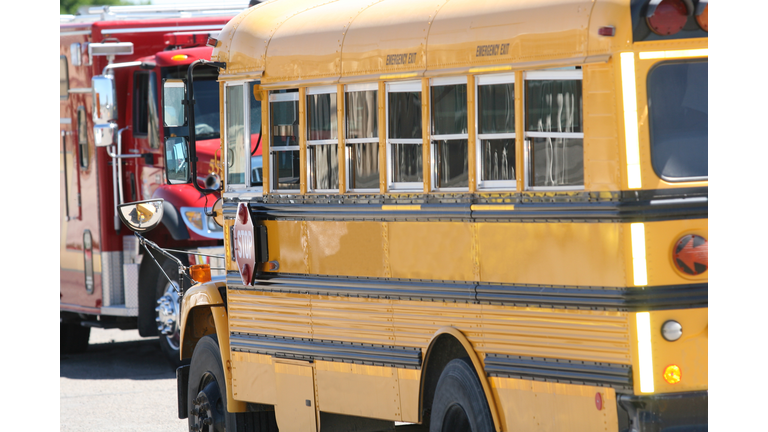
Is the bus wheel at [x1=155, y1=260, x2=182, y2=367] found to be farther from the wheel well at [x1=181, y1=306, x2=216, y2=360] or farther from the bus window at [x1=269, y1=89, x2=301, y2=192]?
the bus window at [x1=269, y1=89, x2=301, y2=192]

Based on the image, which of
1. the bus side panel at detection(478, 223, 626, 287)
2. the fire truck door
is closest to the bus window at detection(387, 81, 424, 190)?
the bus side panel at detection(478, 223, 626, 287)

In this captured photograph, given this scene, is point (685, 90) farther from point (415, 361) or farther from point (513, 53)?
point (415, 361)

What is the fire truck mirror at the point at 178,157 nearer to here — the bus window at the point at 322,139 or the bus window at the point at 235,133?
the bus window at the point at 235,133

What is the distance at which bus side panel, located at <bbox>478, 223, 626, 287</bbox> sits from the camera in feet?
17.8

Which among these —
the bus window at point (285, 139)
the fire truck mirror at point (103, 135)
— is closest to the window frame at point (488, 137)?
the bus window at point (285, 139)

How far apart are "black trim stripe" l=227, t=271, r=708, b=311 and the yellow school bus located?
11mm

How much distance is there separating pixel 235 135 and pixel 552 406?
3129 mm

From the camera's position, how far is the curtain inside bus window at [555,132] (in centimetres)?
562

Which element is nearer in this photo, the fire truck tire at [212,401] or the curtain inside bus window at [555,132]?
the curtain inside bus window at [555,132]

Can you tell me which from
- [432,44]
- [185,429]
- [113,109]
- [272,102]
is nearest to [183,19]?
[113,109]

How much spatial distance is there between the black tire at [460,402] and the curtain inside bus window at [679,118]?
1354mm

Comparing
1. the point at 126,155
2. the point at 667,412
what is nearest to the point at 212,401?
the point at 667,412

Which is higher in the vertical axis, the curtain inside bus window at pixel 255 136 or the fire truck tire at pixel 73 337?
the curtain inside bus window at pixel 255 136

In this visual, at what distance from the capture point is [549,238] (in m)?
5.70
